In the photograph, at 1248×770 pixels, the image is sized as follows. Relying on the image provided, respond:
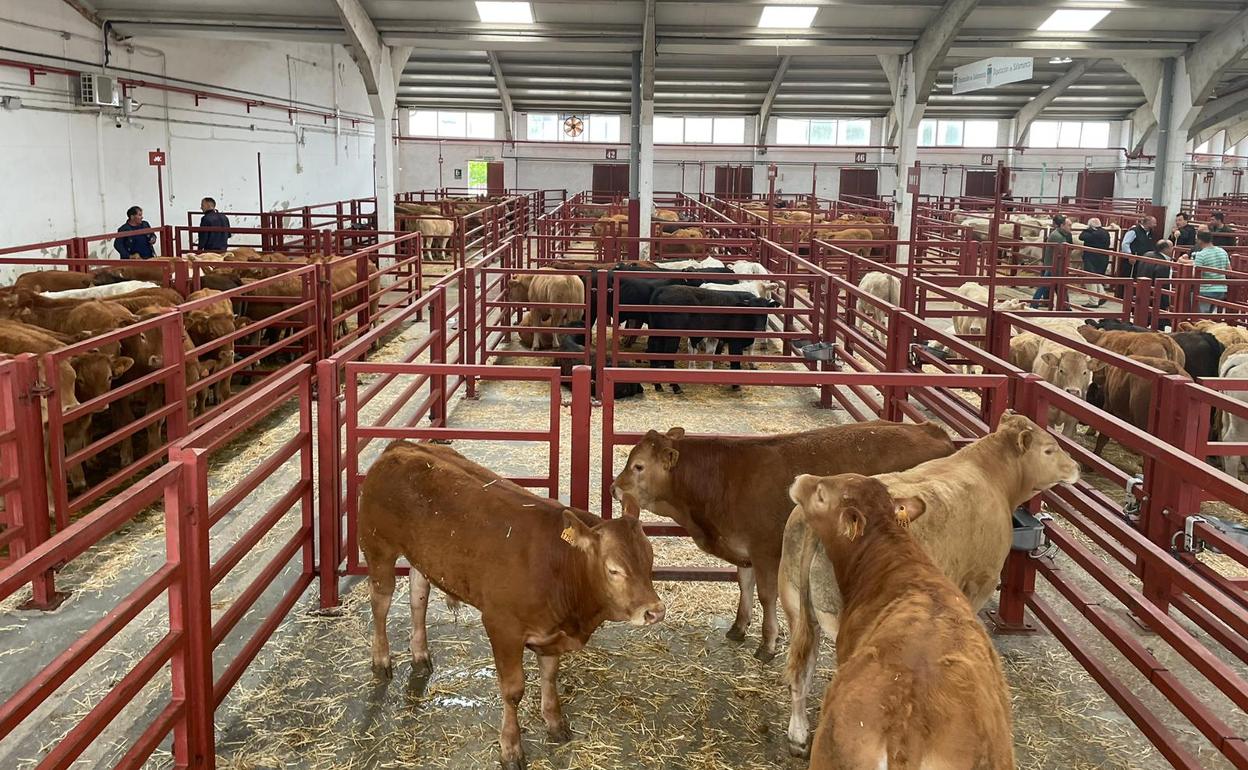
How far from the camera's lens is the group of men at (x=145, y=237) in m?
12.5

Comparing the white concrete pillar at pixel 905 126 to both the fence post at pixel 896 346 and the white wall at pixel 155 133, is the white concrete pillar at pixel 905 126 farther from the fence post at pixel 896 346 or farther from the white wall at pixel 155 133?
the white wall at pixel 155 133

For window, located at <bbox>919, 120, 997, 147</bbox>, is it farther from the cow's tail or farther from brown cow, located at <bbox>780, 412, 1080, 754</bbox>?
the cow's tail

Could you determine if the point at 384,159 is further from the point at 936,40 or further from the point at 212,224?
the point at 936,40

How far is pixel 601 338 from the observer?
9539 millimetres

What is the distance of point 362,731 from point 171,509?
4.15 ft

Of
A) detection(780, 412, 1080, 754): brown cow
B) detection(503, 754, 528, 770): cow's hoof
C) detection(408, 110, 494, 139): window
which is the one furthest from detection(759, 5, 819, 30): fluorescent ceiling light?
detection(408, 110, 494, 139): window

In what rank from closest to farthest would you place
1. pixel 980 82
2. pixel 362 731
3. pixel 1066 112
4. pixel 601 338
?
pixel 362 731, pixel 980 82, pixel 601 338, pixel 1066 112

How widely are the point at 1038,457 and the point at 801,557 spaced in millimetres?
1340

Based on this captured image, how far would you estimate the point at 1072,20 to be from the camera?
1689cm

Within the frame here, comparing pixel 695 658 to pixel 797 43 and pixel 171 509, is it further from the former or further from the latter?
pixel 797 43

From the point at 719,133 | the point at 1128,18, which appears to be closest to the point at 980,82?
the point at 1128,18

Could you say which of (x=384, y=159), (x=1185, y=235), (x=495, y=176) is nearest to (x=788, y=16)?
(x=384, y=159)

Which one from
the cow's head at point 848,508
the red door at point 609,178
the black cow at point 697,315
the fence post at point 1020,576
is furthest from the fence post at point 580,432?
the red door at point 609,178

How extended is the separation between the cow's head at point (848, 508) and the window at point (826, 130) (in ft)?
109
